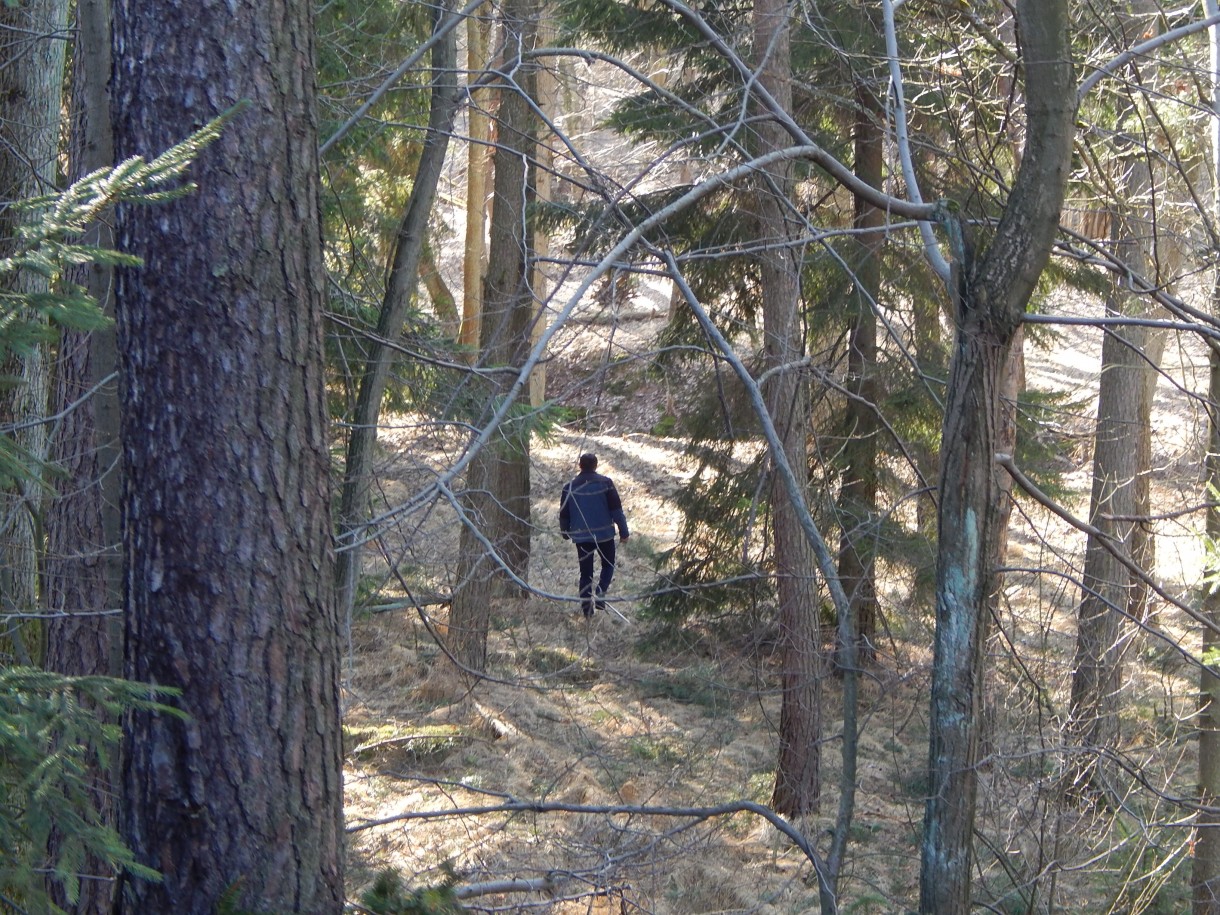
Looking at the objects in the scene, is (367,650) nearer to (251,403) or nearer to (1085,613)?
(1085,613)

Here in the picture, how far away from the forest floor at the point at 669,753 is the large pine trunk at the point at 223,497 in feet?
4.45

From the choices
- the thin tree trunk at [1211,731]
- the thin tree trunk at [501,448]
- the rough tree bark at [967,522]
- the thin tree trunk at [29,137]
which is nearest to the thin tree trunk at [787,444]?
the thin tree trunk at [501,448]

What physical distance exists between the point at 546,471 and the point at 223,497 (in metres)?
5.11

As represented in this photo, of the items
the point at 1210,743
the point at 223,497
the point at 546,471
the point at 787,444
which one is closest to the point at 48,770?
the point at 223,497

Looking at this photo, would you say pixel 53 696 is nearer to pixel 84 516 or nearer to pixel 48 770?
Answer: pixel 48 770

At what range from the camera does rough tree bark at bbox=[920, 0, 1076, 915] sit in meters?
4.39

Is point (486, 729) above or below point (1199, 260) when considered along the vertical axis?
below

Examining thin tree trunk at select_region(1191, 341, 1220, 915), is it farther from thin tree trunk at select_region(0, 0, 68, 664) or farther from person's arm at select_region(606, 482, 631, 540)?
thin tree trunk at select_region(0, 0, 68, 664)

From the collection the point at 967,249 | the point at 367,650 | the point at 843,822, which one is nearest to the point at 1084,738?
the point at 843,822

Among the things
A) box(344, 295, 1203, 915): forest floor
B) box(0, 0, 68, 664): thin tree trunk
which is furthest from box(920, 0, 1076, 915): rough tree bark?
box(0, 0, 68, 664): thin tree trunk

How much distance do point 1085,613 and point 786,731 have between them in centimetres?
337

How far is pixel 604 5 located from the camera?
1057cm

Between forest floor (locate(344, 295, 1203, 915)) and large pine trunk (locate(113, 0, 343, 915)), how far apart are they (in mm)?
→ 1358

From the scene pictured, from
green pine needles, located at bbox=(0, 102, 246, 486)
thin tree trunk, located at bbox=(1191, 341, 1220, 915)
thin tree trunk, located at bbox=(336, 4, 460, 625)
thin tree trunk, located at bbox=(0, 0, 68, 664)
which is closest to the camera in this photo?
green pine needles, located at bbox=(0, 102, 246, 486)
